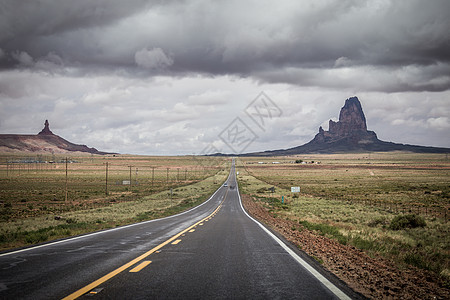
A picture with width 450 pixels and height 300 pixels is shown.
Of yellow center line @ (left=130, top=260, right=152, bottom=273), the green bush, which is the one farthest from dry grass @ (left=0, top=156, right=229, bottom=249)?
the green bush

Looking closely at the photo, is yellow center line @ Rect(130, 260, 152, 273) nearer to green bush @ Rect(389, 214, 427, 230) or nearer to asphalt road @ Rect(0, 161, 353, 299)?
asphalt road @ Rect(0, 161, 353, 299)

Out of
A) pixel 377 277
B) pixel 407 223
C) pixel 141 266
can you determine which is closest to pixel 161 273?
pixel 141 266

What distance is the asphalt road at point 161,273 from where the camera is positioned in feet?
16.9

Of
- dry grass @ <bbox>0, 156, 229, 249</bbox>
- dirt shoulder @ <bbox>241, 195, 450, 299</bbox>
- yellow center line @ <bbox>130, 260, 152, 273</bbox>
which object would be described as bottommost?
dry grass @ <bbox>0, 156, 229, 249</bbox>

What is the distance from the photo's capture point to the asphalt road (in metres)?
5.15

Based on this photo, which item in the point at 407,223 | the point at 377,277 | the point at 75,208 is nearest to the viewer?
the point at 377,277

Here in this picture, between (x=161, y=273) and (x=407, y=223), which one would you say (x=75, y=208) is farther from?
(x=161, y=273)

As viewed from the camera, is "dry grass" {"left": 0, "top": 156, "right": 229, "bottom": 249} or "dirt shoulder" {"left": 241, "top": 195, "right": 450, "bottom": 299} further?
"dry grass" {"left": 0, "top": 156, "right": 229, "bottom": 249}

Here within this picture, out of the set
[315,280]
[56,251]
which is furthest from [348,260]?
[56,251]

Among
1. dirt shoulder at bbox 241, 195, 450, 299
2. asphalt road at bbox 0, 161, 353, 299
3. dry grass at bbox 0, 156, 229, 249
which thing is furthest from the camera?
dry grass at bbox 0, 156, 229, 249

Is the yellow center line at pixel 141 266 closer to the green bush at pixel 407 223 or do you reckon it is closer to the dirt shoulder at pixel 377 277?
the dirt shoulder at pixel 377 277

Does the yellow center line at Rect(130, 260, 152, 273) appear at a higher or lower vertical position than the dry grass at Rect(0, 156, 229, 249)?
higher

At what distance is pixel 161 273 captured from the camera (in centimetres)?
636

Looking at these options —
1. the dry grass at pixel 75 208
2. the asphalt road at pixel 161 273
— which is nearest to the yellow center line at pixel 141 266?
the asphalt road at pixel 161 273
